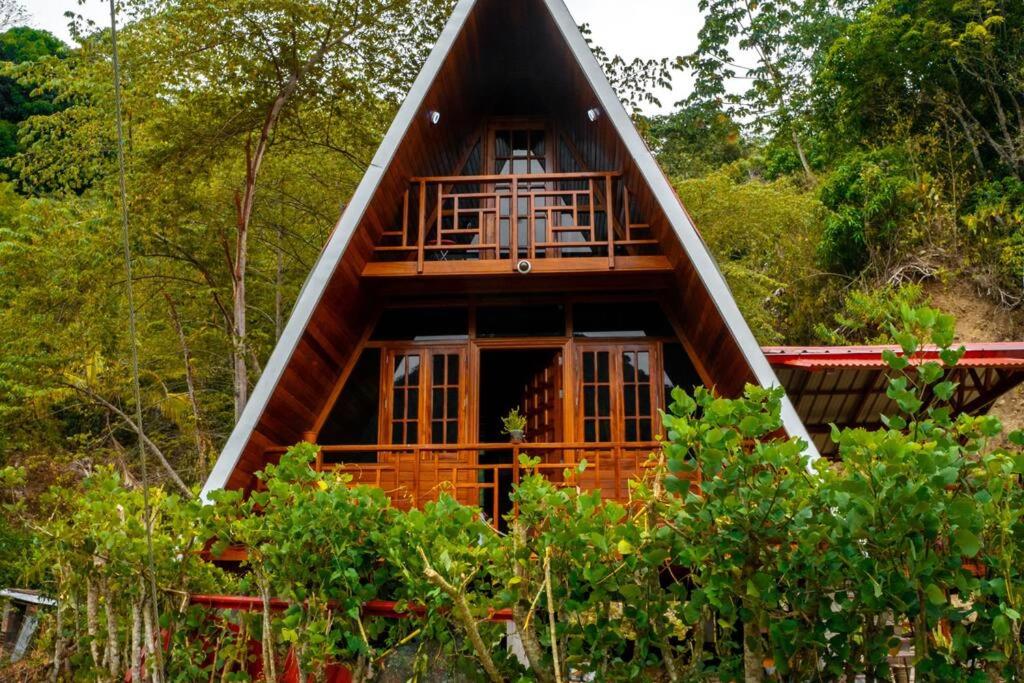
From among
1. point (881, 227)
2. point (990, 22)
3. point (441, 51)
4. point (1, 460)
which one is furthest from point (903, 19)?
point (1, 460)

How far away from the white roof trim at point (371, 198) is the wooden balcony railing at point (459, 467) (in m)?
0.69

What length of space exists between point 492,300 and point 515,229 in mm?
842

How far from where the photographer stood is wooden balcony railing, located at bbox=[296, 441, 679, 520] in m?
5.98

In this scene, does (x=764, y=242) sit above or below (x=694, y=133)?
below

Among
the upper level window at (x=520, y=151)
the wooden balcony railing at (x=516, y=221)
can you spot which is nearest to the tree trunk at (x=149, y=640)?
the wooden balcony railing at (x=516, y=221)

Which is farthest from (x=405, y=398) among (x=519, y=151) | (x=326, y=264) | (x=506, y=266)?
(x=519, y=151)

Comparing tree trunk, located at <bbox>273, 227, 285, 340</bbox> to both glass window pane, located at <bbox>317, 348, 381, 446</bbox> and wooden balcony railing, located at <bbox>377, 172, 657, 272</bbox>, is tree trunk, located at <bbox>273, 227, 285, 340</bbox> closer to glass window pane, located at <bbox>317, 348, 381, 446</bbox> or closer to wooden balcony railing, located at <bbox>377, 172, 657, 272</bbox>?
wooden balcony railing, located at <bbox>377, 172, 657, 272</bbox>

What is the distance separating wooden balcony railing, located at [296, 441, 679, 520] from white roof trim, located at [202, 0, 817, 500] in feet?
2.25

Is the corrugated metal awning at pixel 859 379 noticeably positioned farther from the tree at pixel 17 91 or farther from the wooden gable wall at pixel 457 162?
the tree at pixel 17 91

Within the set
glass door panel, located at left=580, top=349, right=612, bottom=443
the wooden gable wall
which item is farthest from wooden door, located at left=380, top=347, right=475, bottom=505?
glass door panel, located at left=580, top=349, right=612, bottom=443

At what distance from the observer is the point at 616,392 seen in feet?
23.4

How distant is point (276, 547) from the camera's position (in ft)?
12.9

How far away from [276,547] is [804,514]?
2354mm

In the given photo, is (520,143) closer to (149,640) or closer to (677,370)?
(677,370)
